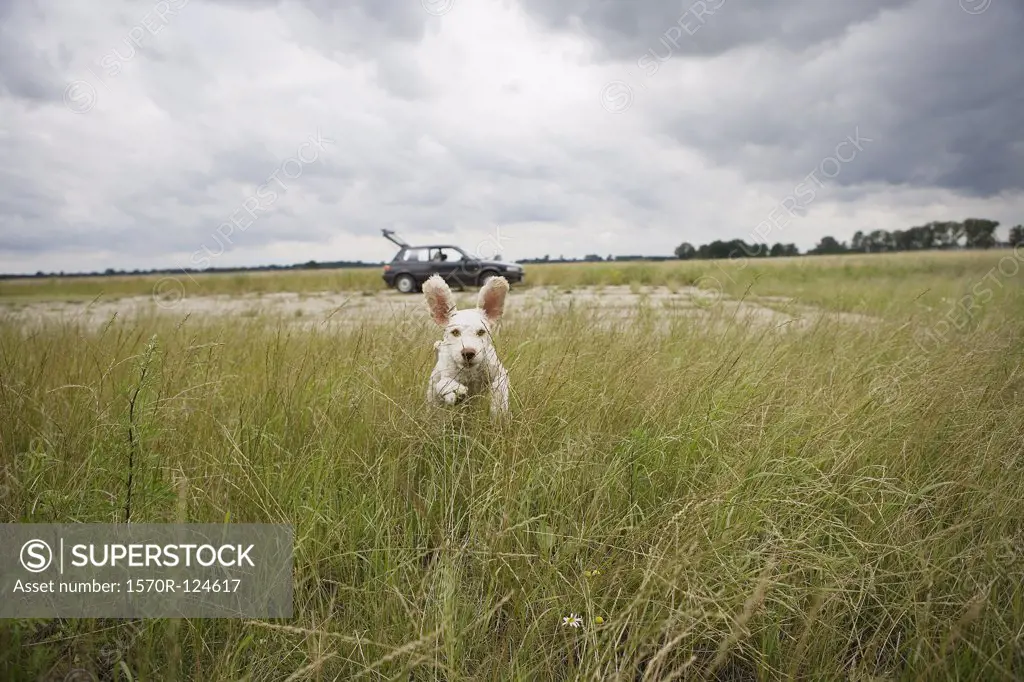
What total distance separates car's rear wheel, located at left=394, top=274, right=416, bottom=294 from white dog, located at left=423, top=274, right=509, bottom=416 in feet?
50.4

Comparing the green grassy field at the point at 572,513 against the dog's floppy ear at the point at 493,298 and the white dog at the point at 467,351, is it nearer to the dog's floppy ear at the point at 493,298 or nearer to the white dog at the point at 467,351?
the white dog at the point at 467,351

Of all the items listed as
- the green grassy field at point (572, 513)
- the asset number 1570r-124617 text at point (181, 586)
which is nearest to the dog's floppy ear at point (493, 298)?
the green grassy field at point (572, 513)

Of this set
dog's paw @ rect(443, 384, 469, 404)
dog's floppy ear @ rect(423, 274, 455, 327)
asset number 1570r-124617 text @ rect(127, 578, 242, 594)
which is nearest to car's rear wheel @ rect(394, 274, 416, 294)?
dog's floppy ear @ rect(423, 274, 455, 327)

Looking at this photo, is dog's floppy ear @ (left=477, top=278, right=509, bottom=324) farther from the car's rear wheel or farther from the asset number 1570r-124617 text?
the car's rear wheel

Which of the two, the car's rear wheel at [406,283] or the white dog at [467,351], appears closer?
the white dog at [467,351]

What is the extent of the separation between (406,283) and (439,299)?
51.1ft

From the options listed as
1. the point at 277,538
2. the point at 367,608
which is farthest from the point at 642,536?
the point at 277,538

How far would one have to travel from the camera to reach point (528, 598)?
1521 millimetres

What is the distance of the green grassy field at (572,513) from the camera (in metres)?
1.37

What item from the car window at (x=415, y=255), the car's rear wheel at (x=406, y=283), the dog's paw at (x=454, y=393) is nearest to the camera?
the dog's paw at (x=454, y=393)

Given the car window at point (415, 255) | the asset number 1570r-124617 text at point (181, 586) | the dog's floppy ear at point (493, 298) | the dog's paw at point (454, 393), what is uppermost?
the car window at point (415, 255)

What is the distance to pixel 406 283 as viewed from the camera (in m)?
17.7

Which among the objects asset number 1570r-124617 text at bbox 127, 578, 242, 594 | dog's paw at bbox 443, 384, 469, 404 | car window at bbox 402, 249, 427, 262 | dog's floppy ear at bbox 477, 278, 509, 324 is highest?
car window at bbox 402, 249, 427, 262

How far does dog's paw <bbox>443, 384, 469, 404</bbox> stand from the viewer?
7.70 feet
